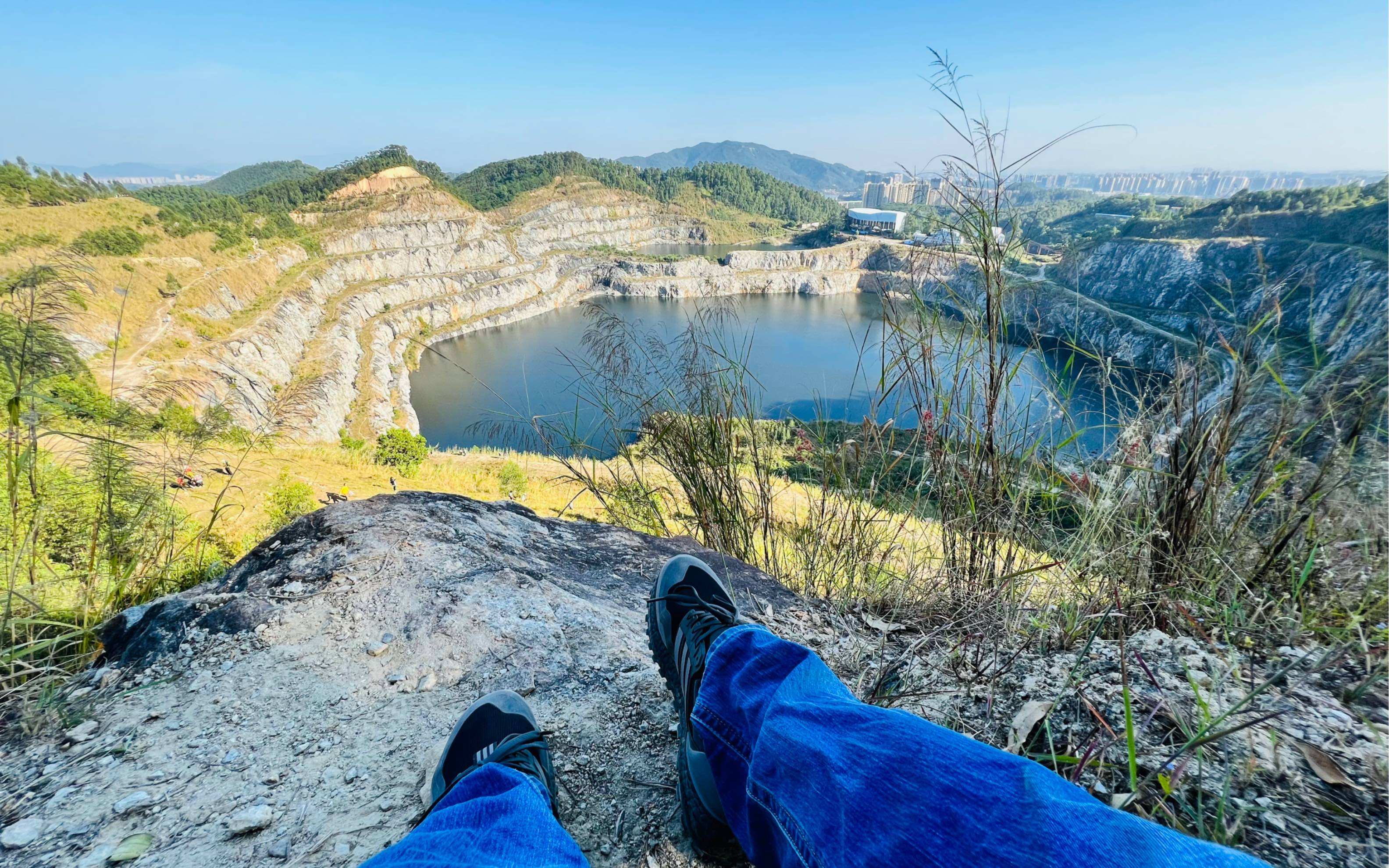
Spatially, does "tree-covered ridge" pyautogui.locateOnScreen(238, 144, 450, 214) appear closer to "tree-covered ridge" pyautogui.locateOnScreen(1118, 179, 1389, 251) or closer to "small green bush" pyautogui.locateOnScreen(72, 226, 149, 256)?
"small green bush" pyautogui.locateOnScreen(72, 226, 149, 256)

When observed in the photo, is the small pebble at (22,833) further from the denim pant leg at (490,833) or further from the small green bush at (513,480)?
the small green bush at (513,480)

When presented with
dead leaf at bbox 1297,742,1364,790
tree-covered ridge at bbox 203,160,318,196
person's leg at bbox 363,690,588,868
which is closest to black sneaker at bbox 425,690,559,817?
person's leg at bbox 363,690,588,868

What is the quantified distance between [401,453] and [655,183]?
236ft

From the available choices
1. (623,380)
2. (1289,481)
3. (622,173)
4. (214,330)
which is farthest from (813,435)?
(622,173)

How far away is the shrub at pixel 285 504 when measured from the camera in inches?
167

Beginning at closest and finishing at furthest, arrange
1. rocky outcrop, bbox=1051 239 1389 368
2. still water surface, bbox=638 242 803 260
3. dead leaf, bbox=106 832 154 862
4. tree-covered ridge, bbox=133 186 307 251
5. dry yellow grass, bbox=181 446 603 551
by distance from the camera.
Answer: dead leaf, bbox=106 832 154 862 < rocky outcrop, bbox=1051 239 1389 368 < dry yellow grass, bbox=181 446 603 551 < tree-covered ridge, bbox=133 186 307 251 < still water surface, bbox=638 242 803 260

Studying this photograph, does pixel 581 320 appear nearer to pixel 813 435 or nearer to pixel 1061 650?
pixel 813 435

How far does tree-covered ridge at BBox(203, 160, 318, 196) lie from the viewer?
78875 millimetres

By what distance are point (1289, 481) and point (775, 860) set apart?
1656 millimetres

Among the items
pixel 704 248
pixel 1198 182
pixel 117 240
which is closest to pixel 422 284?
pixel 117 240

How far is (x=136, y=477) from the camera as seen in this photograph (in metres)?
1.78

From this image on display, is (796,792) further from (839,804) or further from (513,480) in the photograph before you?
(513,480)

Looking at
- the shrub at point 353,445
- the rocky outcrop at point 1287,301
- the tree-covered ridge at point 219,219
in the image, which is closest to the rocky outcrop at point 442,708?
the rocky outcrop at point 1287,301

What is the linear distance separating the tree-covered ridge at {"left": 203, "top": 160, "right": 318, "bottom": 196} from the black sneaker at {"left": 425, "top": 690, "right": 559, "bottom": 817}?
326ft
